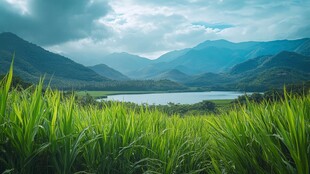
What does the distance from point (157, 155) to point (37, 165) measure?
1.21 metres

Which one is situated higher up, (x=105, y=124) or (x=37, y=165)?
(x=105, y=124)

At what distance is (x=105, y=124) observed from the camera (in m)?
2.90

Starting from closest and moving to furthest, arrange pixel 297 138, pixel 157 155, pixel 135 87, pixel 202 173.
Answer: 1. pixel 297 138
2. pixel 157 155
3. pixel 202 173
4. pixel 135 87

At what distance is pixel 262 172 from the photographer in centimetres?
227

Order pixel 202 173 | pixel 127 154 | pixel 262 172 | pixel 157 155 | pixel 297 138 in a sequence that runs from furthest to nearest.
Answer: pixel 202 173, pixel 157 155, pixel 127 154, pixel 262 172, pixel 297 138

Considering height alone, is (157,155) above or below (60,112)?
below

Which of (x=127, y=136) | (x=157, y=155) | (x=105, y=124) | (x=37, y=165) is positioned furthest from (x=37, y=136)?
(x=157, y=155)

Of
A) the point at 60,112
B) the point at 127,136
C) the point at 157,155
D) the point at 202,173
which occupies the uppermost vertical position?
the point at 60,112

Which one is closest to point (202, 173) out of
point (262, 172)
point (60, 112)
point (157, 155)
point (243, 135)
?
point (157, 155)

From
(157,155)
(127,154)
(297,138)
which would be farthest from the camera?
(157,155)

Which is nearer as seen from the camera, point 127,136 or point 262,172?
point 262,172

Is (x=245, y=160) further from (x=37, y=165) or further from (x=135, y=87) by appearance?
(x=135, y=87)

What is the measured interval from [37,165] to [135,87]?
16521cm

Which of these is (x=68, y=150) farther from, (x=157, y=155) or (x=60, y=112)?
(x=157, y=155)
